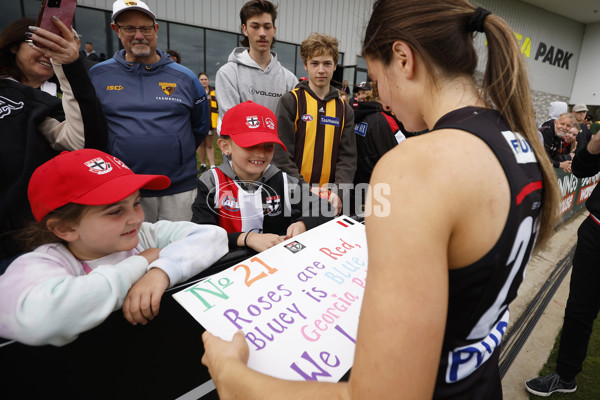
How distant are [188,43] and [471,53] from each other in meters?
13.0

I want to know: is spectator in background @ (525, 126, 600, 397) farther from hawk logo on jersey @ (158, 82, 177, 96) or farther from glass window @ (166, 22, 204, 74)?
glass window @ (166, 22, 204, 74)

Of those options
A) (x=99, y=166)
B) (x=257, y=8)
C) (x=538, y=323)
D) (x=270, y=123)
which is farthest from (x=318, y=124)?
(x=538, y=323)

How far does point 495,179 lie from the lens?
26.1 inches

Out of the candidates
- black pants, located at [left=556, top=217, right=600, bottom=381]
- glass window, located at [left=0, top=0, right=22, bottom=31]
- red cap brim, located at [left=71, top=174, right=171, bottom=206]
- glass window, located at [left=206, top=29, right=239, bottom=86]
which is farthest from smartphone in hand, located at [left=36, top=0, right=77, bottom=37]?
glass window, located at [left=206, top=29, right=239, bottom=86]

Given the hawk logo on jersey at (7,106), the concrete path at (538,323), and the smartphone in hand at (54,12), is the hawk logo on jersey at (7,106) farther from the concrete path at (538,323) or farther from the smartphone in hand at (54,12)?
the concrete path at (538,323)

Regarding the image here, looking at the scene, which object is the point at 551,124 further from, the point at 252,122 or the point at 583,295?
the point at 252,122

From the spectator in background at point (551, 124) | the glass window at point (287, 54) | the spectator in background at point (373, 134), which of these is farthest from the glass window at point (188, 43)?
the spectator in background at point (551, 124)

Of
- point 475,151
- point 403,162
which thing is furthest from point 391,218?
point 475,151

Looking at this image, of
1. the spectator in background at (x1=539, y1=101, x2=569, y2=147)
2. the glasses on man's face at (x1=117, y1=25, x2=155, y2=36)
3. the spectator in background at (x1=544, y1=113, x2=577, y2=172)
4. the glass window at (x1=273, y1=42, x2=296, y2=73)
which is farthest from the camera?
the glass window at (x1=273, y1=42, x2=296, y2=73)

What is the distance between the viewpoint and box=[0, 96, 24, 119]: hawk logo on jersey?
1.69 metres

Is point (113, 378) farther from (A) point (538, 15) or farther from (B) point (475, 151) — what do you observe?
(A) point (538, 15)

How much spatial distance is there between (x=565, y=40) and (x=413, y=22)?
2815 cm

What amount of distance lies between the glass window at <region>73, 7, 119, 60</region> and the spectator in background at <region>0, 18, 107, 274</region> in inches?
398

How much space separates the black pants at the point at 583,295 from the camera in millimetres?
2107
